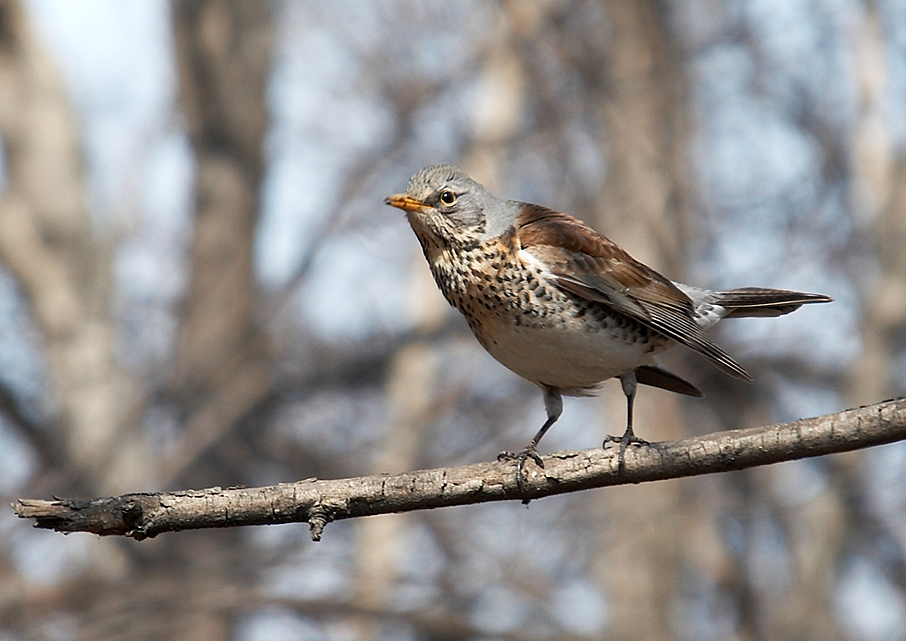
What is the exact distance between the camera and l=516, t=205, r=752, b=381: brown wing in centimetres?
540

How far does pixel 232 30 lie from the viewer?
1396cm

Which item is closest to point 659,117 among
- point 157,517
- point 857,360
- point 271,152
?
point 857,360

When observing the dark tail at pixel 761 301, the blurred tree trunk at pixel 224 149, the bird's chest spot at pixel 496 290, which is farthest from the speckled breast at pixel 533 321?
the blurred tree trunk at pixel 224 149

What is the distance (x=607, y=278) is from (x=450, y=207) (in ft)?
3.09

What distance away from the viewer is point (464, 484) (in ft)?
13.5

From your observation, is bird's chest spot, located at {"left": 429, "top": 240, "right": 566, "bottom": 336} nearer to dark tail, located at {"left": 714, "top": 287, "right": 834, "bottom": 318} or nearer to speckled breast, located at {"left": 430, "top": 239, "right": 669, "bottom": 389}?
speckled breast, located at {"left": 430, "top": 239, "right": 669, "bottom": 389}

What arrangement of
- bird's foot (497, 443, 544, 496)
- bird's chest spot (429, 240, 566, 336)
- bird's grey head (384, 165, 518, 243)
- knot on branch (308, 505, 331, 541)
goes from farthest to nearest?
1. bird's grey head (384, 165, 518, 243)
2. bird's chest spot (429, 240, 566, 336)
3. bird's foot (497, 443, 544, 496)
4. knot on branch (308, 505, 331, 541)

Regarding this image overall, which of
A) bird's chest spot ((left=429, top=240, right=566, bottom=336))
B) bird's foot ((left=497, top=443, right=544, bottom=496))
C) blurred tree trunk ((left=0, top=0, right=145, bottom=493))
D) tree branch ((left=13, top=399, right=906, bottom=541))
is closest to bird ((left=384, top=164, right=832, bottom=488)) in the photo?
bird's chest spot ((left=429, top=240, right=566, bottom=336))

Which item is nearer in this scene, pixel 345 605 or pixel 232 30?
pixel 345 605

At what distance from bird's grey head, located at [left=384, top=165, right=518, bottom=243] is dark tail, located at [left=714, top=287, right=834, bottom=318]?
4.49 ft

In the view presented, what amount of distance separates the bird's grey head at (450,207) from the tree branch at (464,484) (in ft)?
5.55

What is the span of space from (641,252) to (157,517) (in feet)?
28.8

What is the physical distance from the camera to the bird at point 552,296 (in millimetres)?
5293

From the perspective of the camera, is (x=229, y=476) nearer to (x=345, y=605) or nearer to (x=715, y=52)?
(x=345, y=605)
